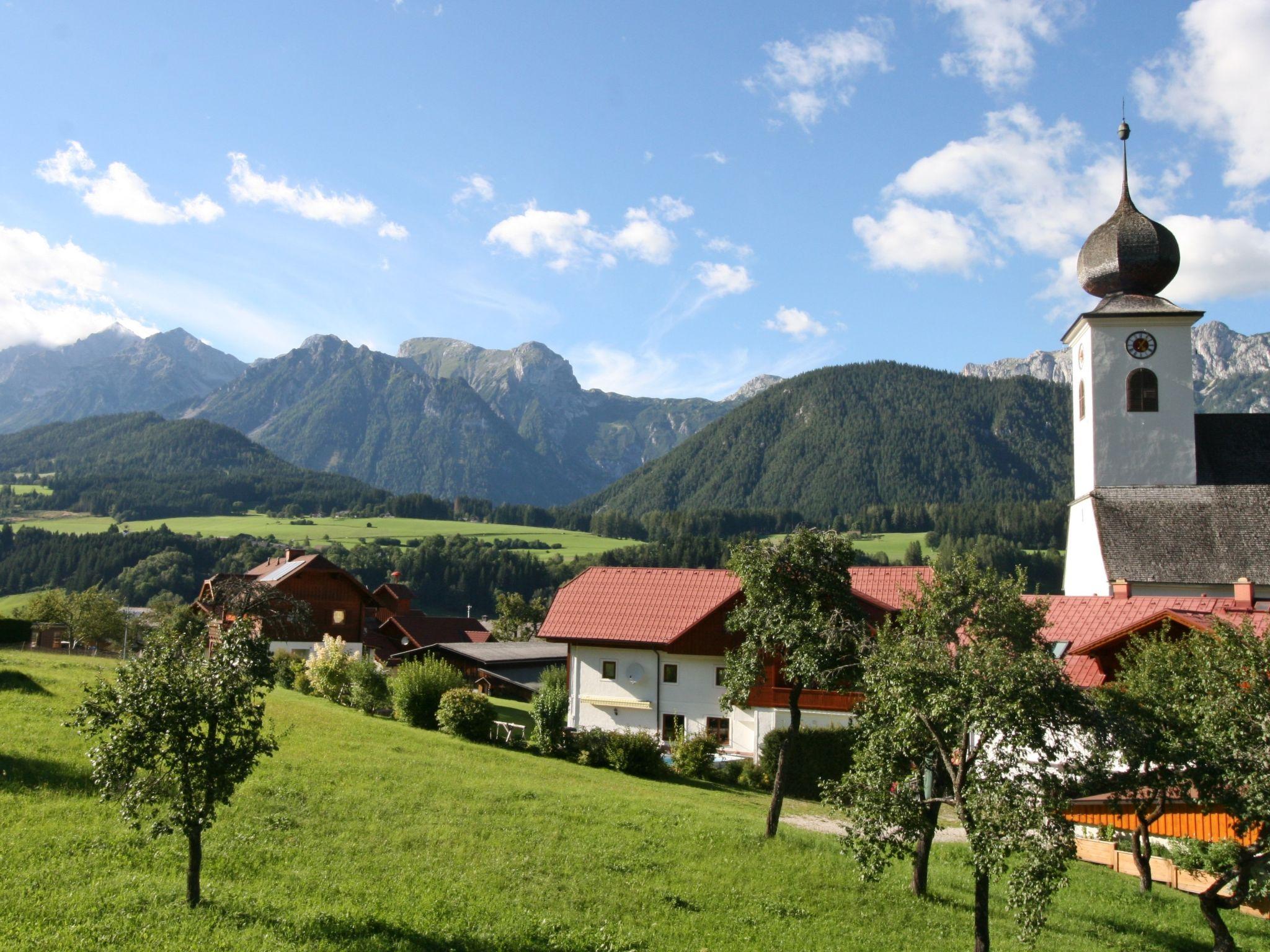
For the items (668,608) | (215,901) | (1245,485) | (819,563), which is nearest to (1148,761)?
(819,563)

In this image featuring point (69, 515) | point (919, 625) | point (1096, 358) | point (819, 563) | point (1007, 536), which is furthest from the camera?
point (69, 515)

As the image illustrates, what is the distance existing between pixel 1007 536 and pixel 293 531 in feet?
388

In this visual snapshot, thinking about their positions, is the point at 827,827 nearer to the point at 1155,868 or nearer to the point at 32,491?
the point at 1155,868

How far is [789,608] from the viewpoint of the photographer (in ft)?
59.7

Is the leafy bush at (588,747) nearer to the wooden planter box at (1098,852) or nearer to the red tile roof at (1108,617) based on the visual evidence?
the wooden planter box at (1098,852)

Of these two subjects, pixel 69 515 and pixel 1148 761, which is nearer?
pixel 1148 761

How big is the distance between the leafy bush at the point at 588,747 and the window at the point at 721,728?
6878 mm

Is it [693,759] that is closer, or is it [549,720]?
[549,720]

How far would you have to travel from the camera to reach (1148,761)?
40.9 feet

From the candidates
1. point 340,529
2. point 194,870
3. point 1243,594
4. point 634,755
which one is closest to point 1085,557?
point 1243,594

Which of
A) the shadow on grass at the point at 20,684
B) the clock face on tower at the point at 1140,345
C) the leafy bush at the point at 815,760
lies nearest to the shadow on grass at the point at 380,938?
→ the shadow on grass at the point at 20,684

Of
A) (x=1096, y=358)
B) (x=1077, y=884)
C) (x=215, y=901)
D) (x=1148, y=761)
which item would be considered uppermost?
(x=1096, y=358)

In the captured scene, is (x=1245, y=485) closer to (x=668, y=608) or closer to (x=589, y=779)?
(x=668, y=608)

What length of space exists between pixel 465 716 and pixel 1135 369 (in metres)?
34.3
